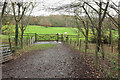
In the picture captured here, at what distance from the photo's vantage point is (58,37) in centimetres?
1898

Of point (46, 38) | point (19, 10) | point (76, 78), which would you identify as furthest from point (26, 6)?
point (46, 38)

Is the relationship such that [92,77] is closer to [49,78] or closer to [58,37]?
[49,78]

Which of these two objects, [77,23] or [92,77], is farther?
[77,23]

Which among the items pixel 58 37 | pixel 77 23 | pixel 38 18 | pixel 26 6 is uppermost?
pixel 26 6

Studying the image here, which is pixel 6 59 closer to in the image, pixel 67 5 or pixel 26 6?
pixel 67 5

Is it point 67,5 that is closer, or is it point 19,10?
point 67,5

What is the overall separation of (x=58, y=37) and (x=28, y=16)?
35.0 ft

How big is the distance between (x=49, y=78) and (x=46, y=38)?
1588cm

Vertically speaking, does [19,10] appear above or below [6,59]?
above

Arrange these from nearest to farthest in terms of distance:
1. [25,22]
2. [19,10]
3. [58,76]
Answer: [58,76], [19,10], [25,22]

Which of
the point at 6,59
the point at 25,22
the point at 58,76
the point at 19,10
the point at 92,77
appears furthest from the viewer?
the point at 25,22

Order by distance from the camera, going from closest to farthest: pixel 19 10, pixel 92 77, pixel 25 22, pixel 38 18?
pixel 92 77 → pixel 19 10 → pixel 25 22 → pixel 38 18

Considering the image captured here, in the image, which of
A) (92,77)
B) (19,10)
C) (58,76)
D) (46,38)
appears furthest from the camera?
(46,38)

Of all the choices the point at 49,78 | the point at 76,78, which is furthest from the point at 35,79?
the point at 76,78
